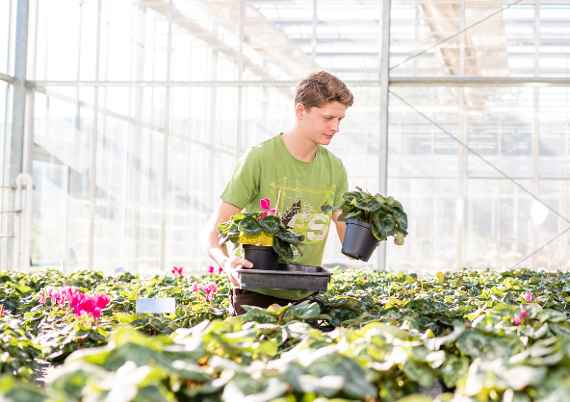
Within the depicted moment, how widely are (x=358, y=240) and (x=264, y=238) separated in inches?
19.5

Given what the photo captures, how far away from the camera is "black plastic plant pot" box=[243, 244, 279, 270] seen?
274 centimetres

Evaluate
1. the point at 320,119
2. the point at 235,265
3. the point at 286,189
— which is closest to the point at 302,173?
the point at 286,189

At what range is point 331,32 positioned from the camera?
9.49 meters

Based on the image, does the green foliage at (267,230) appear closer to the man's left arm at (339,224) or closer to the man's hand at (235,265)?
the man's hand at (235,265)

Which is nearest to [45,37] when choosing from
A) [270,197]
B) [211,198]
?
[211,198]

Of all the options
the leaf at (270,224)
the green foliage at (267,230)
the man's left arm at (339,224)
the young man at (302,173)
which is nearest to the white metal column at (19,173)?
the man's left arm at (339,224)

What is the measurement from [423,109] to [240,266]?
6.92m

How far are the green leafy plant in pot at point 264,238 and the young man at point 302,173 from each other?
0.20 m

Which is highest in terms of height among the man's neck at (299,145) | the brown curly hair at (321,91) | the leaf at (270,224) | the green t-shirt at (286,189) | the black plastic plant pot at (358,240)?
the brown curly hair at (321,91)

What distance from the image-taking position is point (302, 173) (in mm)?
3174

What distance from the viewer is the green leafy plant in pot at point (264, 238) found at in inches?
108

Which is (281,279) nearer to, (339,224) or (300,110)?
(300,110)

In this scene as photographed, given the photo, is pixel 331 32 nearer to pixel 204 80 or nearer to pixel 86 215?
pixel 204 80

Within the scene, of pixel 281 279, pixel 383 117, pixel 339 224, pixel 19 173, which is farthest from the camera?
pixel 19 173
